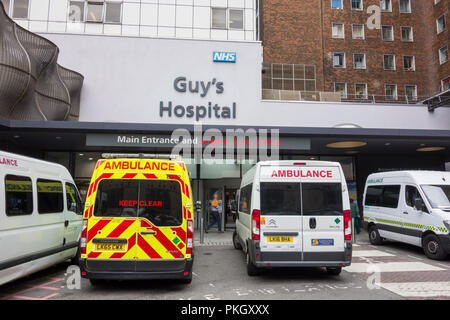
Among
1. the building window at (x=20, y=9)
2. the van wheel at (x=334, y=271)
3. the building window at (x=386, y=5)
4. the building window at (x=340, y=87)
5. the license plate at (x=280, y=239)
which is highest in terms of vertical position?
the building window at (x=386, y=5)

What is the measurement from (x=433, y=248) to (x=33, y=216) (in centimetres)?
965

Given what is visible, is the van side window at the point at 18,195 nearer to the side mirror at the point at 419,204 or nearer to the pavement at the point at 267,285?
the pavement at the point at 267,285

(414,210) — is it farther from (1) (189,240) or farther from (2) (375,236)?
(1) (189,240)

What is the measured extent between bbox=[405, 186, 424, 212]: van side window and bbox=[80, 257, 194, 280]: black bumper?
7.43 m

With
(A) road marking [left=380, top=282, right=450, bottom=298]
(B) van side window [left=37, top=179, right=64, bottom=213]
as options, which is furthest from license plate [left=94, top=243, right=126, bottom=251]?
(A) road marking [left=380, top=282, right=450, bottom=298]

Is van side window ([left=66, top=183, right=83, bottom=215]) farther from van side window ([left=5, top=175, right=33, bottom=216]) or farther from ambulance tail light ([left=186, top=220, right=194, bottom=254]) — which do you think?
ambulance tail light ([left=186, top=220, right=194, bottom=254])

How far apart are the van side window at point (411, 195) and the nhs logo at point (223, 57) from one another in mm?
11761

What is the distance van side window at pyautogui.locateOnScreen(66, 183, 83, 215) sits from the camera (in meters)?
7.80

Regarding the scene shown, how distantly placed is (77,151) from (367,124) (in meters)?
15.6

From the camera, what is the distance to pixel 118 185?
5.92 m

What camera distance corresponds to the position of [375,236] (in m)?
11.7

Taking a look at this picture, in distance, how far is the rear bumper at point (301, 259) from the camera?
6.53 metres

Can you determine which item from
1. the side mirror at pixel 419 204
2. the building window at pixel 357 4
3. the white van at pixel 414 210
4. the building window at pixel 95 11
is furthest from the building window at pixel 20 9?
the building window at pixel 357 4
